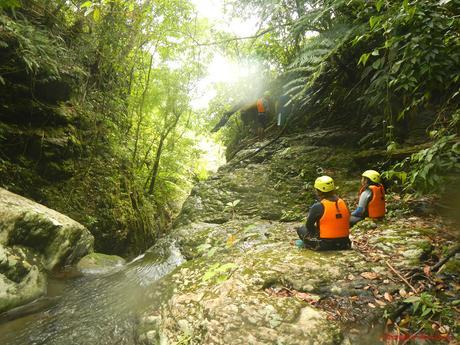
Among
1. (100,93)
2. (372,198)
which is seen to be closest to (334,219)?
(372,198)

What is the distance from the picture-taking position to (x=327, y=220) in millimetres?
3924

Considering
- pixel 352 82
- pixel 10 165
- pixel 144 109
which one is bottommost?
pixel 10 165

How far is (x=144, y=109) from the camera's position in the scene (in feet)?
37.3

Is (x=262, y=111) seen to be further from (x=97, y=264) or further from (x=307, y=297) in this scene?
(x=307, y=297)

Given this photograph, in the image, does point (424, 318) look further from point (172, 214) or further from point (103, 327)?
point (172, 214)

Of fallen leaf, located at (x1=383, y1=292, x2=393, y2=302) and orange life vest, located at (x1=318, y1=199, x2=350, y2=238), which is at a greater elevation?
orange life vest, located at (x1=318, y1=199, x2=350, y2=238)

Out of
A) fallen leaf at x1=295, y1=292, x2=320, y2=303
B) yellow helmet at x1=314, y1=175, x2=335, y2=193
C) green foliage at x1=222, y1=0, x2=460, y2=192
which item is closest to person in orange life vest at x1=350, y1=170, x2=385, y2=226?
green foliage at x1=222, y1=0, x2=460, y2=192

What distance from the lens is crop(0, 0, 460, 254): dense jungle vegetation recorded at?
3.91 metres

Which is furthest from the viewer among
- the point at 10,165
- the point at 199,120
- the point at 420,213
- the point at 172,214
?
the point at 172,214

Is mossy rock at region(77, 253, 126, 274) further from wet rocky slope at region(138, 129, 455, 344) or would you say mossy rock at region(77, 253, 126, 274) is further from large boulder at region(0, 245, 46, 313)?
wet rocky slope at region(138, 129, 455, 344)

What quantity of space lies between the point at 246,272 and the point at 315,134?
21.2 ft

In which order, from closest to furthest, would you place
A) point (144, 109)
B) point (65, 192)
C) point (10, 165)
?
point (10, 165), point (65, 192), point (144, 109)

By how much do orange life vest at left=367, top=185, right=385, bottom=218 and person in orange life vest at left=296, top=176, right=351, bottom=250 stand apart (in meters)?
1.30

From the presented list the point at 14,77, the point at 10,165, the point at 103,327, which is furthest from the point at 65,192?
the point at 103,327
